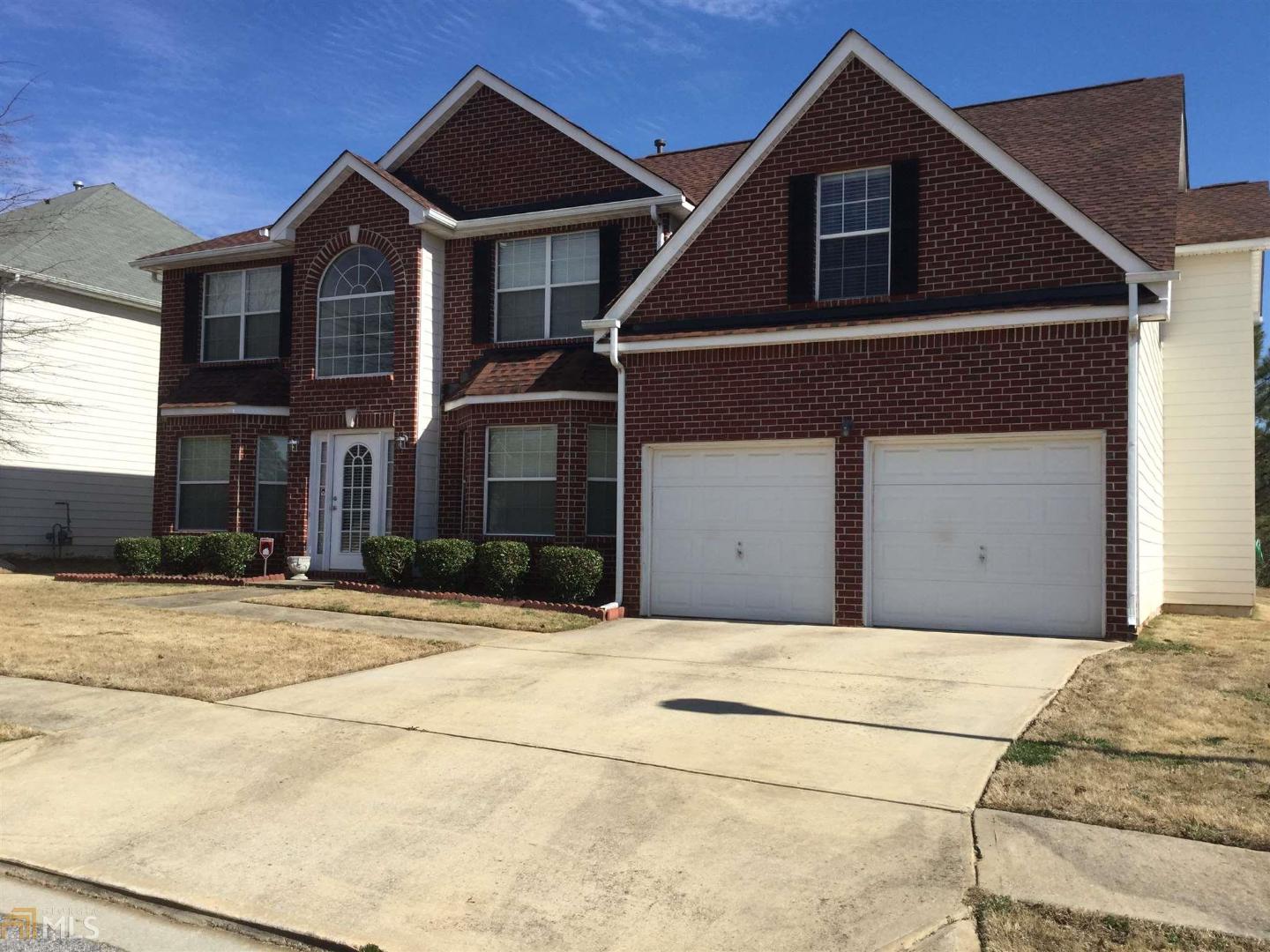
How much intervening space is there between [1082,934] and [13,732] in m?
7.03

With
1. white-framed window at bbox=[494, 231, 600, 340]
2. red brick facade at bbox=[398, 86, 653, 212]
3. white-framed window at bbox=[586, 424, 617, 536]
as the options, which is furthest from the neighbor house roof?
white-framed window at bbox=[586, 424, 617, 536]

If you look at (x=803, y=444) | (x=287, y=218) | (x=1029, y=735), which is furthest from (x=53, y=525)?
(x=1029, y=735)

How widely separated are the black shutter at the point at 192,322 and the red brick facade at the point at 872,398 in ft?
33.4

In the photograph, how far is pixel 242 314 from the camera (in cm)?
1959

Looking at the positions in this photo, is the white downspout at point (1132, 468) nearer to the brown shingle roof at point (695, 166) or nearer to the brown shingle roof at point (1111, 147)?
the brown shingle roof at point (1111, 147)

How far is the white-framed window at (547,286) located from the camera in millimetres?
16938

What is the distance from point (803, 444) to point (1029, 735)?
650cm

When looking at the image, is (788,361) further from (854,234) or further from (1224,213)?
(1224,213)

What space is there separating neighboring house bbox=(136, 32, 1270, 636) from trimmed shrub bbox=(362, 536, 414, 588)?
3.71 ft

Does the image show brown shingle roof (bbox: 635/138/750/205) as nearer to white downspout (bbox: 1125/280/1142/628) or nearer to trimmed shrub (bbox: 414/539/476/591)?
trimmed shrub (bbox: 414/539/476/591)

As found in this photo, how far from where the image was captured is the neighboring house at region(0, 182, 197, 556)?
68.6 feet

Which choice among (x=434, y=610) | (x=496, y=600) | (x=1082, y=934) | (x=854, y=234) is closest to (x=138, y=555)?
(x=434, y=610)

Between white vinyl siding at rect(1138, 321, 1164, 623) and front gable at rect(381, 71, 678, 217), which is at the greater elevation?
front gable at rect(381, 71, 678, 217)

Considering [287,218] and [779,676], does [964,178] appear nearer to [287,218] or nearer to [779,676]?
[779,676]
